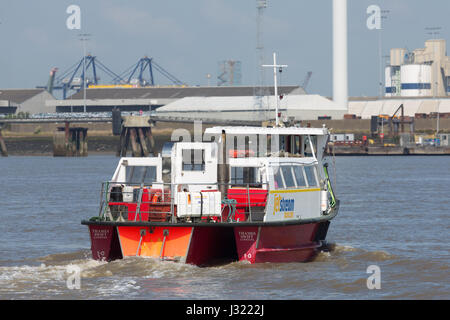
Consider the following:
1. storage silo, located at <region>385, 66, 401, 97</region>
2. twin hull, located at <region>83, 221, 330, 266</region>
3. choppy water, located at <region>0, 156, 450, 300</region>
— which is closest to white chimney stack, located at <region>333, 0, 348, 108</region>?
storage silo, located at <region>385, 66, 401, 97</region>

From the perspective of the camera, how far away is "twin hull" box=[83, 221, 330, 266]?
21.1 metres

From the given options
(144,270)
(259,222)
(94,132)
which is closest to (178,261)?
(144,270)

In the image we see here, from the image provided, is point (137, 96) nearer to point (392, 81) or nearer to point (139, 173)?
point (392, 81)

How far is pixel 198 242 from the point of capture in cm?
2136

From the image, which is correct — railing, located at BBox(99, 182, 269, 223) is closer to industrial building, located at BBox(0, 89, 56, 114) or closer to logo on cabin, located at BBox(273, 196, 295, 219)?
logo on cabin, located at BBox(273, 196, 295, 219)

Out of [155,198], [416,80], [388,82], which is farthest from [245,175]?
[388,82]

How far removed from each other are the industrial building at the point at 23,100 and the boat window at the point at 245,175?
145756 mm

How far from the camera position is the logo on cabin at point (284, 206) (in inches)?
872

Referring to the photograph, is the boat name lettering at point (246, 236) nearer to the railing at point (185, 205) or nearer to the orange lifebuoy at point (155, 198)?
the railing at point (185, 205)

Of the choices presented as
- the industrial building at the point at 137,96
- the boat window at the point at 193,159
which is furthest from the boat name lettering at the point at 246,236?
the industrial building at the point at 137,96

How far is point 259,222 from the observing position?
21438mm

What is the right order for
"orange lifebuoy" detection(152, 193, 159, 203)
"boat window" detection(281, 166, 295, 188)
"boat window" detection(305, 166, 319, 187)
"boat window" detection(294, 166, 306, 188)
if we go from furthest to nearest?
"boat window" detection(305, 166, 319, 187)
"boat window" detection(294, 166, 306, 188)
"boat window" detection(281, 166, 295, 188)
"orange lifebuoy" detection(152, 193, 159, 203)

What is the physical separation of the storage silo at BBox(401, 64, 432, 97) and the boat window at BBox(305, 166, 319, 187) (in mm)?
155715
